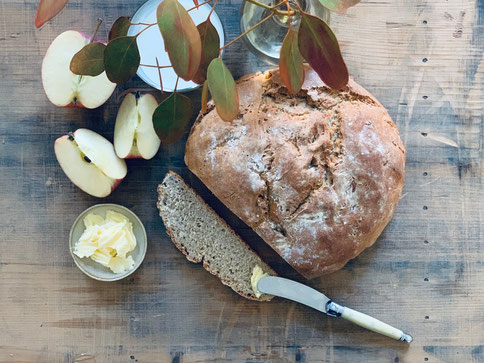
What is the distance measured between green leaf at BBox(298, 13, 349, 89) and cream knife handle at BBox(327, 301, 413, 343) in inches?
34.7

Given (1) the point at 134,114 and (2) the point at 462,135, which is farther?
(2) the point at 462,135

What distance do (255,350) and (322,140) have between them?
2.76ft

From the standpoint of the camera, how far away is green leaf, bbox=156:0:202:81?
1155 mm

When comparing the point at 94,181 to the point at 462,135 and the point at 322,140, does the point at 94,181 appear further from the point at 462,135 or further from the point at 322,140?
the point at 462,135

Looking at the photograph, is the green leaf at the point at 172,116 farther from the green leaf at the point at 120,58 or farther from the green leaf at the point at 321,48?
the green leaf at the point at 321,48

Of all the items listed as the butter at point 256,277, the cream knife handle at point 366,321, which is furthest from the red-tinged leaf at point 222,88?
→ the cream knife handle at point 366,321

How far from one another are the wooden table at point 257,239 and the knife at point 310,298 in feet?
0.28

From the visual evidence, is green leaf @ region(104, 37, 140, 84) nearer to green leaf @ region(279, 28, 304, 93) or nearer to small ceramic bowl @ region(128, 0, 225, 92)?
small ceramic bowl @ region(128, 0, 225, 92)

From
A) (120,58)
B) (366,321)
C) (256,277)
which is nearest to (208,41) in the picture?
(120,58)

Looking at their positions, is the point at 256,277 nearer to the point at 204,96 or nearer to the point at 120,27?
the point at 204,96

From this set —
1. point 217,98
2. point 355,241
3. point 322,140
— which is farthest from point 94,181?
point 355,241

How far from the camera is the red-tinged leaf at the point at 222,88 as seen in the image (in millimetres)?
1345

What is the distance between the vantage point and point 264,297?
1862mm

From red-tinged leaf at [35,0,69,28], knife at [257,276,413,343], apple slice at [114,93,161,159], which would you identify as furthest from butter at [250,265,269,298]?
red-tinged leaf at [35,0,69,28]
